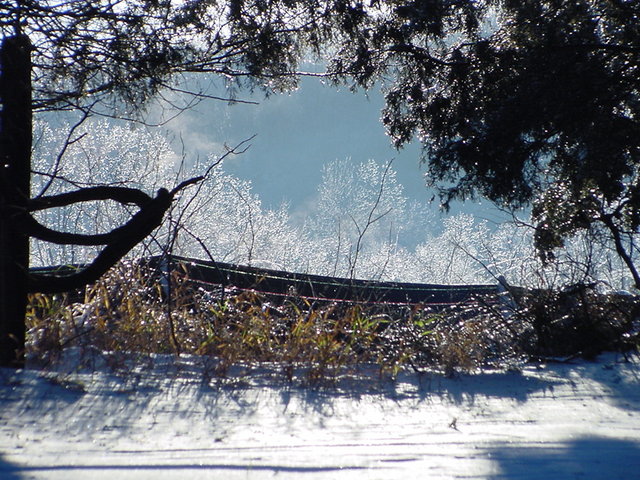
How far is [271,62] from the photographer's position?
529cm

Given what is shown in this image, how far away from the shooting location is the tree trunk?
133 inches

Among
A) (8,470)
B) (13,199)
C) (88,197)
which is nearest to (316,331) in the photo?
(88,197)

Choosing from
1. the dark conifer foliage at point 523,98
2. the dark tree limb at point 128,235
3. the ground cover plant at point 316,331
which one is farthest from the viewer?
the dark conifer foliage at point 523,98

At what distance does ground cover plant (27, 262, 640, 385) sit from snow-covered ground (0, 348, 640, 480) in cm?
21

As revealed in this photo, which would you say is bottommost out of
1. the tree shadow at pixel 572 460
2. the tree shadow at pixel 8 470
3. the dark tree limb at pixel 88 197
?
the tree shadow at pixel 8 470

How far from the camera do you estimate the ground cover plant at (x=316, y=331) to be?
12.9 ft

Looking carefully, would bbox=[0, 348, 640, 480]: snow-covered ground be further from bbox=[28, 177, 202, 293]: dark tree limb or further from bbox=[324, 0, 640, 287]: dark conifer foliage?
bbox=[324, 0, 640, 287]: dark conifer foliage

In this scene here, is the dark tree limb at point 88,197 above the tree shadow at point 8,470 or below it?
above

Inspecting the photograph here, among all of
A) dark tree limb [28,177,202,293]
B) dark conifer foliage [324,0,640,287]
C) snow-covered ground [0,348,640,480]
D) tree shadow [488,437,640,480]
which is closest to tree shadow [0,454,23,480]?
snow-covered ground [0,348,640,480]

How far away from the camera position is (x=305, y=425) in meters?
2.81

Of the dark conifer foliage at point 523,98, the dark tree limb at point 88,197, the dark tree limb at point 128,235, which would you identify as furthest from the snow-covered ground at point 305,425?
the dark conifer foliage at point 523,98

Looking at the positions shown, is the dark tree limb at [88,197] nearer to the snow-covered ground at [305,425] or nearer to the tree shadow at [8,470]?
the snow-covered ground at [305,425]

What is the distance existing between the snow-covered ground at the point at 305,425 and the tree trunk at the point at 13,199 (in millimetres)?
242

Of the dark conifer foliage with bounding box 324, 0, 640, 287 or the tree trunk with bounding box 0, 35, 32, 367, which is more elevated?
the dark conifer foliage with bounding box 324, 0, 640, 287
